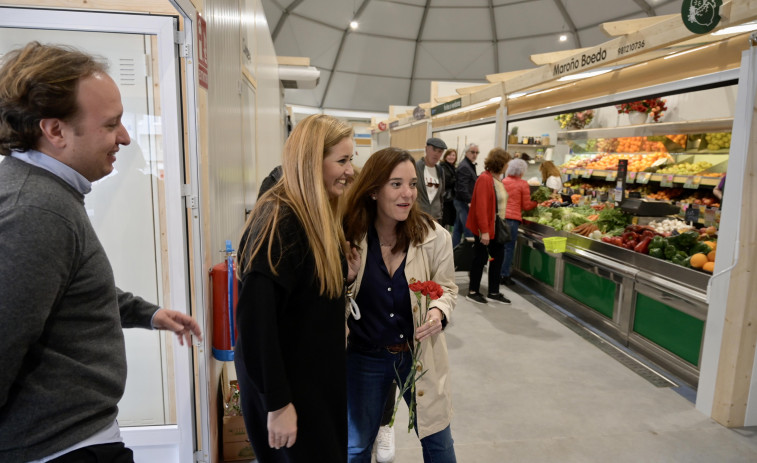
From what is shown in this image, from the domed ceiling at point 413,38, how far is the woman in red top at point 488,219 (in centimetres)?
1351

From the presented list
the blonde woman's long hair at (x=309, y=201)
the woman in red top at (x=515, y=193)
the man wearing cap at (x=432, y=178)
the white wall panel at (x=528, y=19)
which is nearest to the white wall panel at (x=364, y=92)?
the white wall panel at (x=528, y=19)

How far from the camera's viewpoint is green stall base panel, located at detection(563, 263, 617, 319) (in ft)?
15.4

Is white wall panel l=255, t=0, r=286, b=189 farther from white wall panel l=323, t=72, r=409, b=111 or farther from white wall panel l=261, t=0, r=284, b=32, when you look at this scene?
white wall panel l=323, t=72, r=409, b=111

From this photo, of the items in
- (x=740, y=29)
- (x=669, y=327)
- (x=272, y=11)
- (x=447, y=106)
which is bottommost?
(x=669, y=327)

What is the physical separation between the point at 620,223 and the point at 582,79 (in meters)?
1.67

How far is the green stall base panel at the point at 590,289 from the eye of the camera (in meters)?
4.69

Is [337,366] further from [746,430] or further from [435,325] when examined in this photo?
[746,430]

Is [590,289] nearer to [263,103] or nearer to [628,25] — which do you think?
[628,25]

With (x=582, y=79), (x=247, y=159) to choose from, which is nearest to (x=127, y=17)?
(x=247, y=159)

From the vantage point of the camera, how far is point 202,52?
238cm

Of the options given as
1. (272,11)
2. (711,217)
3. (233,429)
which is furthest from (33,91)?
(272,11)

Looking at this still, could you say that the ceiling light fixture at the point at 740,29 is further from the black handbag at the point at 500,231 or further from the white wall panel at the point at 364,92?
the white wall panel at the point at 364,92

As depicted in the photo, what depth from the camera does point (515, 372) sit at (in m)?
3.94

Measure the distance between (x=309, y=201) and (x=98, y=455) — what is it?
0.85 meters
